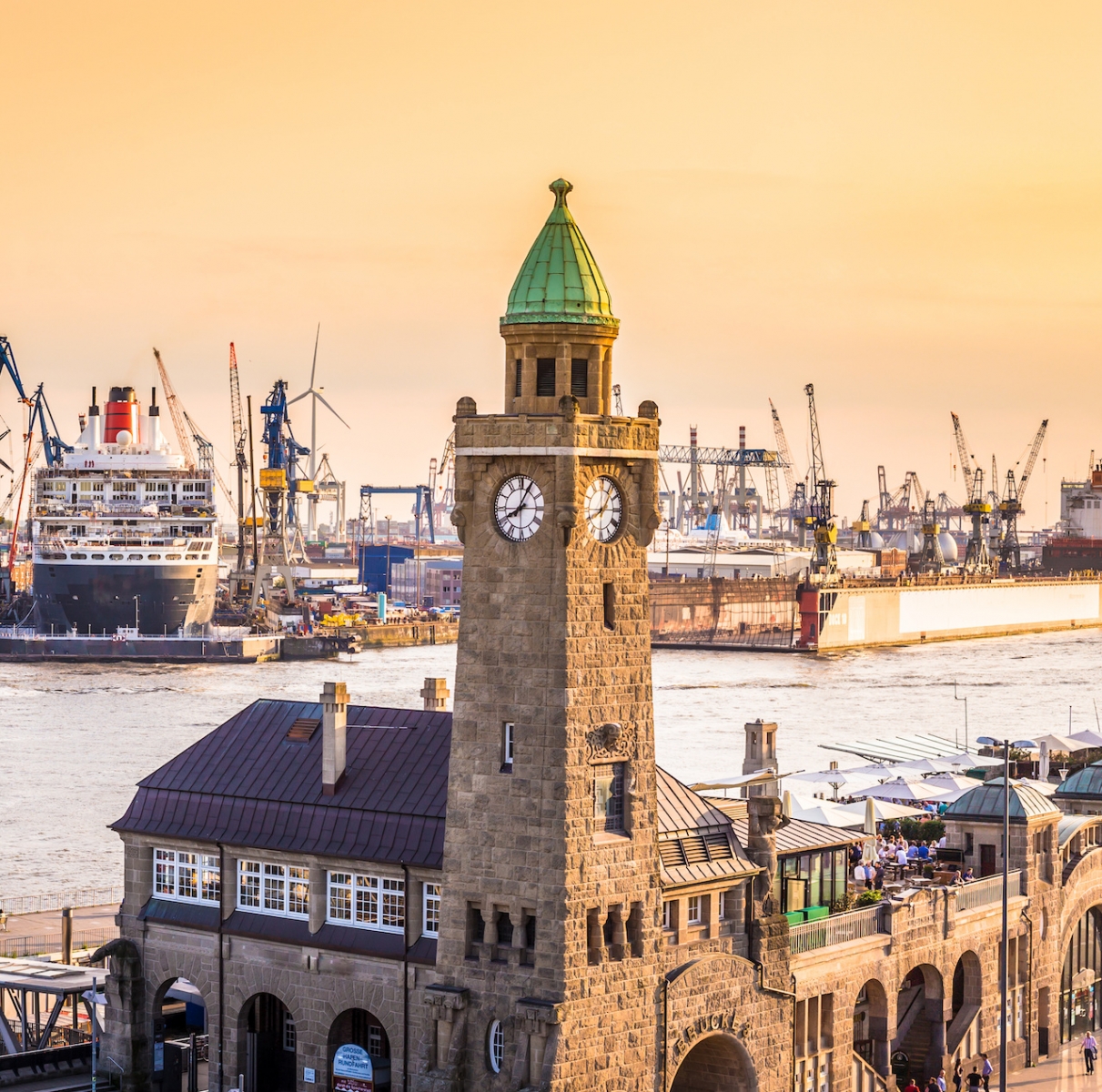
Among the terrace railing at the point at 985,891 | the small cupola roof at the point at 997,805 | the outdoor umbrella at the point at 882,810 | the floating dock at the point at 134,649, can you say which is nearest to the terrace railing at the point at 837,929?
the terrace railing at the point at 985,891

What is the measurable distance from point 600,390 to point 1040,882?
50.7 feet

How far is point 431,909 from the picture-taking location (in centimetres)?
2806

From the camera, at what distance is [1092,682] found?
129 meters

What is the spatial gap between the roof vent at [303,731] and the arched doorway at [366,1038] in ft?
14.7

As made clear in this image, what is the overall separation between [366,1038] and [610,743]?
21.3ft

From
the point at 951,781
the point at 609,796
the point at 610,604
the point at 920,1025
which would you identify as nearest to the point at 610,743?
the point at 609,796

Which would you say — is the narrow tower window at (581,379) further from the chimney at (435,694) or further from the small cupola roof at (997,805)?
the small cupola roof at (997,805)

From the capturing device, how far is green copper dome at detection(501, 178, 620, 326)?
26266 mm

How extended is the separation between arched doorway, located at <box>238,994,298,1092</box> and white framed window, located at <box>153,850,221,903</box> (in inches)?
69.1

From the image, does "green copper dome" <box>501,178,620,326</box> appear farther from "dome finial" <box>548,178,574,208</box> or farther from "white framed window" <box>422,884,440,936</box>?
"white framed window" <box>422,884,440,936</box>

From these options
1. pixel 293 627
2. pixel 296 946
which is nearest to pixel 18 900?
pixel 296 946

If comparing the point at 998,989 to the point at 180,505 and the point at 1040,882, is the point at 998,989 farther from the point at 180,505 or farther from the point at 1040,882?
the point at 180,505

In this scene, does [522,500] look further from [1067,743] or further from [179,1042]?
[1067,743]

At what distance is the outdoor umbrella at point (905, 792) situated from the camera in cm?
4641
